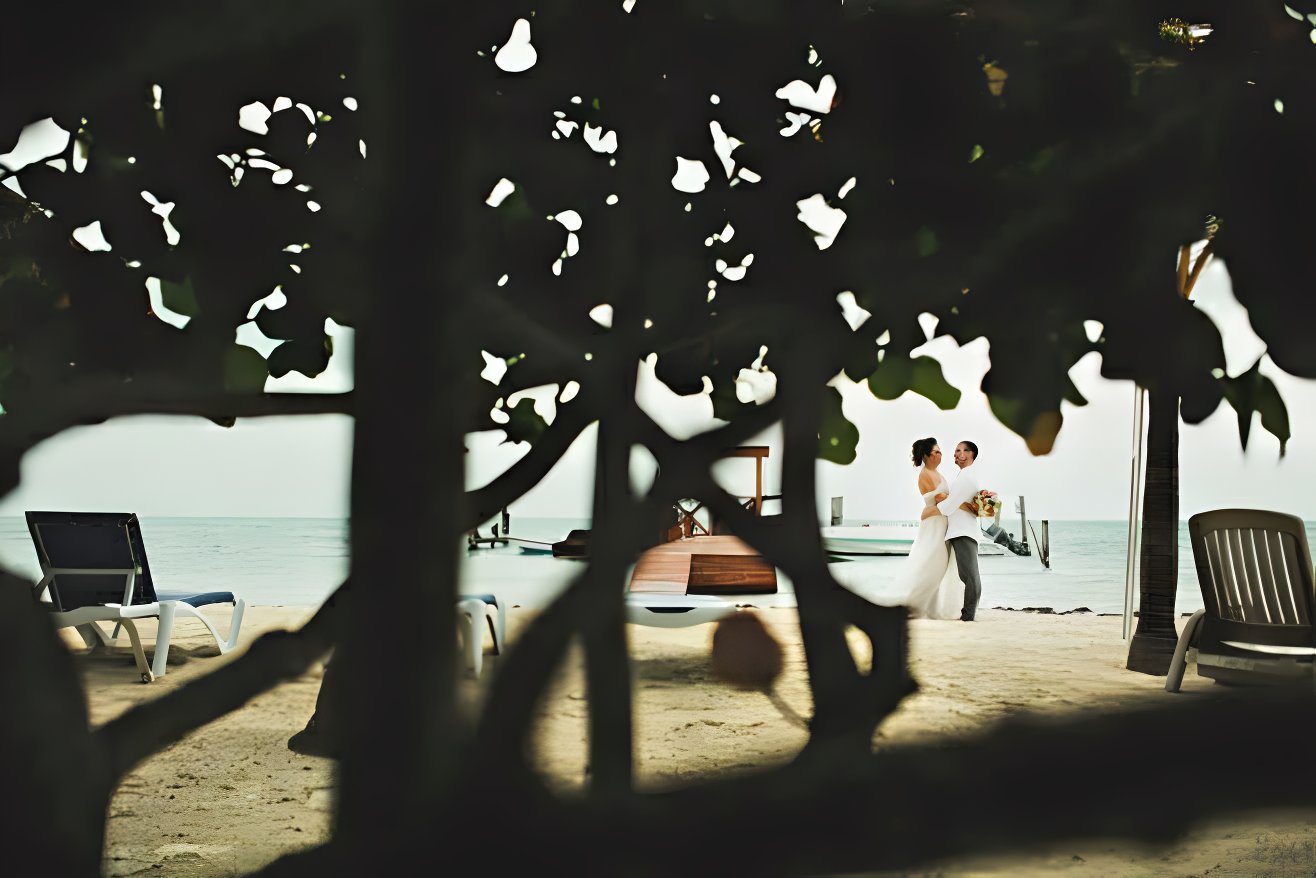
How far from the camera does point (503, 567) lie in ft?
69.7

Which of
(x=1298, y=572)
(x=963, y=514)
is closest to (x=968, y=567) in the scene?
(x=963, y=514)

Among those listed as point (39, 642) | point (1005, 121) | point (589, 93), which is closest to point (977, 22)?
point (1005, 121)

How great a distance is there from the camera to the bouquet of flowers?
33.4ft

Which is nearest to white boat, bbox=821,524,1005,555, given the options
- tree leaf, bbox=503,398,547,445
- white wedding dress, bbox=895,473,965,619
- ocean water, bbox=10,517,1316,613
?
ocean water, bbox=10,517,1316,613

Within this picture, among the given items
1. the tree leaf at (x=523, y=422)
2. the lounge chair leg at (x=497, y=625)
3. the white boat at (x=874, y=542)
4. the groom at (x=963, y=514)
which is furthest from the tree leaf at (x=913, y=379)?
the white boat at (x=874, y=542)

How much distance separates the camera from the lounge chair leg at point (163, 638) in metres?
7.70

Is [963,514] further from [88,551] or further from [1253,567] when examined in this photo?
[88,551]

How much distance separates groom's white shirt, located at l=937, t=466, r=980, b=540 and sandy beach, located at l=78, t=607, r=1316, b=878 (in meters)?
0.91

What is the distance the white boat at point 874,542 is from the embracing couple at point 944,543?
22.4 ft

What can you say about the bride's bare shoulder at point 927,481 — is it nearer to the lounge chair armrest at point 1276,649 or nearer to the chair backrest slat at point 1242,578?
the chair backrest slat at point 1242,578

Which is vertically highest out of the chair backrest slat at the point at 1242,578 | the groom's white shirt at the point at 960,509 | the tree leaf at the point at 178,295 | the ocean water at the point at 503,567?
the tree leaf at the point at 178,295

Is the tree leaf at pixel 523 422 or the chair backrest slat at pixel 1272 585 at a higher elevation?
the tree leaf at pixel 523 422

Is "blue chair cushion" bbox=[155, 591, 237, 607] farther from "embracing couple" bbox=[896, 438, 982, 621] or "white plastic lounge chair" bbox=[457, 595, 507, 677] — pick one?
"embracing couple" bbox=[896, 438, 982, 621]

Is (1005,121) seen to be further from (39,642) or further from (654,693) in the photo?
(654,693)
